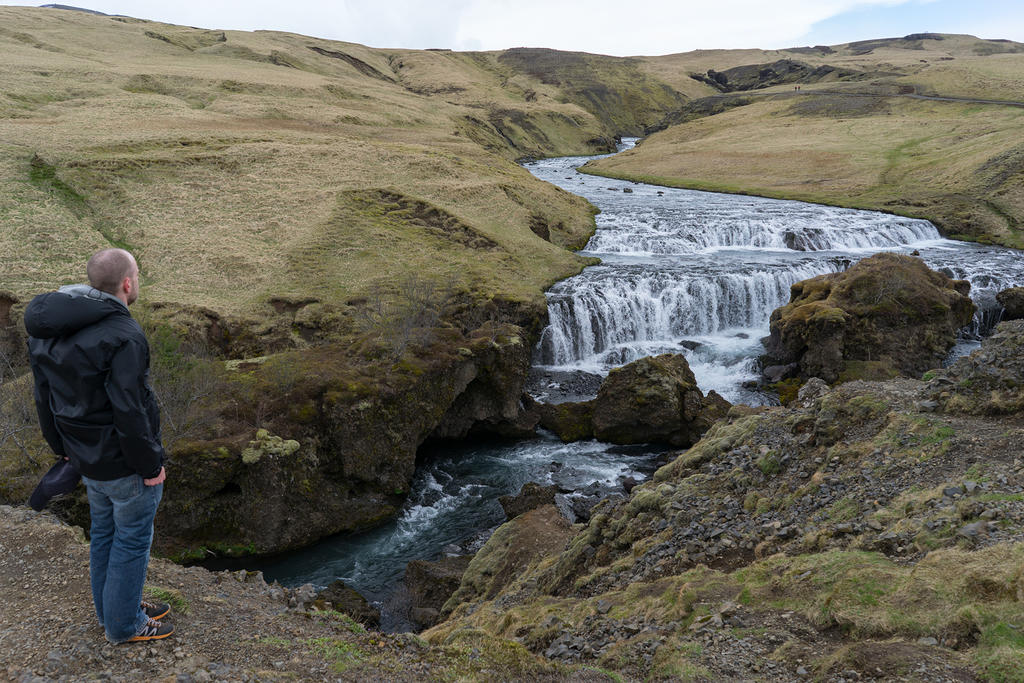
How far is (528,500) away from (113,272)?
17.3 metres

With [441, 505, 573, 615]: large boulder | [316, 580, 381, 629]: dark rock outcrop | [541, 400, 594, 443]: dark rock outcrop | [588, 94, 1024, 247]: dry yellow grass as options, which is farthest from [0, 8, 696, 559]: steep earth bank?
Result: [588, 94, 1024, 247]: dry yellow grass

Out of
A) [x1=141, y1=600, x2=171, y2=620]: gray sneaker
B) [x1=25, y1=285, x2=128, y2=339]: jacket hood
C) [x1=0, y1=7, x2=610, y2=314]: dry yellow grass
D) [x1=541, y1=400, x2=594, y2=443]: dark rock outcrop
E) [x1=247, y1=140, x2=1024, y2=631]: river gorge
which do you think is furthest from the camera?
[x1=0, y1=7, x2=610, y2=314]: dry yellow grass

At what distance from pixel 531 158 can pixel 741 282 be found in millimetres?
87893

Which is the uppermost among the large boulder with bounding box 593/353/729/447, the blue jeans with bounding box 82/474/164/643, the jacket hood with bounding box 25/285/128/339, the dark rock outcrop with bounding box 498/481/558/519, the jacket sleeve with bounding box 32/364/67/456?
the jacket hood with bounding box 25/285/128/339

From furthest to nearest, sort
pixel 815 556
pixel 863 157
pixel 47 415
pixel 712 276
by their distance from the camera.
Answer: pixel 863 157, pixel 712 276, pixel 815 556, pixel 47 415

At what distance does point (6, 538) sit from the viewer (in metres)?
10.5

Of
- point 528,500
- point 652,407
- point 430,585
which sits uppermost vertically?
point 652,407

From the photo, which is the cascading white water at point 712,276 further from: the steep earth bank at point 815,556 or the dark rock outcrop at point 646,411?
the steep earth bank at point 815,556

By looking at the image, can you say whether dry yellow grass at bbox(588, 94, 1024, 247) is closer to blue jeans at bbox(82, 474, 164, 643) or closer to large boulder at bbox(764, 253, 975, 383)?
large boulder at bbox(764, 253, 975, 383)

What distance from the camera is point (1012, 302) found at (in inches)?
1503

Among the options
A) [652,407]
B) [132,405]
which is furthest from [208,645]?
[652,407]

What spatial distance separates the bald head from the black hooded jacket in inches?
5.0

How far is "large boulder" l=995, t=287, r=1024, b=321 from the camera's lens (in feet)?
125

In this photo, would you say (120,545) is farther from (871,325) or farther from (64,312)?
(871,325)
